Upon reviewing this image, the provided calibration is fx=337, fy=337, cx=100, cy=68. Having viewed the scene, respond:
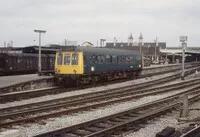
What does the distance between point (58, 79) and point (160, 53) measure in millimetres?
75398

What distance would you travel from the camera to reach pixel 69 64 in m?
23.5

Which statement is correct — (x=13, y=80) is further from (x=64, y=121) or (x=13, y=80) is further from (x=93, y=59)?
(x=64, y=121)

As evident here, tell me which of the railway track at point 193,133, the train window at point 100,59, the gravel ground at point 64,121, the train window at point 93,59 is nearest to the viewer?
the railway track at point 193,133

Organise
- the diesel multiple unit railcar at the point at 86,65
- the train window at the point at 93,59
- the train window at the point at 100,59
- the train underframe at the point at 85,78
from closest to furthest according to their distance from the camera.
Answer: the diesel multiple unit railcar at the point at 86,65 → the train underframe at the point at 85,78 → the train window at the point at 93,59 → the train window at the point at 100,59

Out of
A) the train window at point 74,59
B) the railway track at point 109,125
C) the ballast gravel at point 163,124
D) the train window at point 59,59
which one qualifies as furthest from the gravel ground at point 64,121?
the train window at point 59,59

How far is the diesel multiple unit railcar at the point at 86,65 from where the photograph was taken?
2306 cm

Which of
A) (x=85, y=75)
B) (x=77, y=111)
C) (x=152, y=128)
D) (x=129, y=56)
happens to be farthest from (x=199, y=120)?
(x=129, y=56)

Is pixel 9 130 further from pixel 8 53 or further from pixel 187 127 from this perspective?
pixel 8 53

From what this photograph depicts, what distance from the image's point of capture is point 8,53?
32.0 metres

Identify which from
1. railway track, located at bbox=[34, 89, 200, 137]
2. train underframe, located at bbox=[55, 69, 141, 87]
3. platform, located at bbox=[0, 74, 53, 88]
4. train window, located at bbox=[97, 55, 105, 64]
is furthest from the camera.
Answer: train window, located at bbox=[97, 55, 105, 64]

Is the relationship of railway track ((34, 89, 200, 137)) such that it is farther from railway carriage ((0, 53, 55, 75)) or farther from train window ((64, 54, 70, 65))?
railway carriage ((0, 53, 55, 75))

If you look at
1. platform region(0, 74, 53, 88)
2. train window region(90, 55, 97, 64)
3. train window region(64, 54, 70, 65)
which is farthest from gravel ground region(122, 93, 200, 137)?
train window region(64, 54, 70, 65)

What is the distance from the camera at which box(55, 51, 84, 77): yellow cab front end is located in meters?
23.0

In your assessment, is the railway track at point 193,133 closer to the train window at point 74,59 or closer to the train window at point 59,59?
the train window at point 74,59
